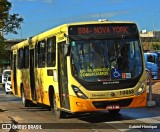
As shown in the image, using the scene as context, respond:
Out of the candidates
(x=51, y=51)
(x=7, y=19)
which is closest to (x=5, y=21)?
(x=7, y=19)

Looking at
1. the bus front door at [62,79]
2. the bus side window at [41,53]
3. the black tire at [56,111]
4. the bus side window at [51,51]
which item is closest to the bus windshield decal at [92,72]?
the bus front door at [62,79]

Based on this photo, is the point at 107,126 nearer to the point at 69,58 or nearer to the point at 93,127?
the point at 93,127

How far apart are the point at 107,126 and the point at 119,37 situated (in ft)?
9.26

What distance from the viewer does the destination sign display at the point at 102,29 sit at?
13242mm

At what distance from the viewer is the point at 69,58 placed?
1295 centimetres

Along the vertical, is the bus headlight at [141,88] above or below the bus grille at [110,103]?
above

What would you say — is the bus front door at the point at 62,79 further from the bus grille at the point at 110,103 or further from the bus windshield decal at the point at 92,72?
the bus grille at the point at 110,103

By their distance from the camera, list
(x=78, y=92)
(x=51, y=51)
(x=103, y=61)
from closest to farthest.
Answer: (x=78, y=92) < (x=103, y=61) < (x=51, y=51)

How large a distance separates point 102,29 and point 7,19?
691 centimetres

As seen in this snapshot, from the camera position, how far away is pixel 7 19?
19000mm

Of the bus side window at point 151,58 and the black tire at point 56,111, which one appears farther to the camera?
the bus side window at point 151,58

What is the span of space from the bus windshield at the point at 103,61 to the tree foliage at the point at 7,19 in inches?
228

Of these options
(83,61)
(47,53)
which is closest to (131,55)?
(83,61)

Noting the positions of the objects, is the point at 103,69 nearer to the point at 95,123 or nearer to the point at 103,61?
the point at 103,61
